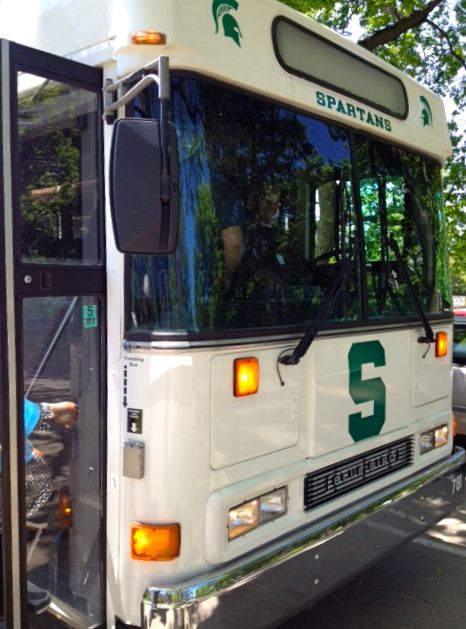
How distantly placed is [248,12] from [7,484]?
6.78 feet

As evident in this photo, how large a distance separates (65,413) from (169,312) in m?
0.59

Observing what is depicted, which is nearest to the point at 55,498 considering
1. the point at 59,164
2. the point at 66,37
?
the point at 59,164

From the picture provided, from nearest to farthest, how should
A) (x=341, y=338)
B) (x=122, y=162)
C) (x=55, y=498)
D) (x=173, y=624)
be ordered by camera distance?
(x=122, y=162) → (x=173, y=624) → (x=55, y=498) → (x=341, y=338)

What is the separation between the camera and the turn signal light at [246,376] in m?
2.35

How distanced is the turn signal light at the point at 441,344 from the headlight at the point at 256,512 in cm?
152

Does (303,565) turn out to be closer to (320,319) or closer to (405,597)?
(320,319)

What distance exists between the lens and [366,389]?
302cm

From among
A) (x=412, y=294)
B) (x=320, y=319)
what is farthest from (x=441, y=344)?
(x=320, y=319)

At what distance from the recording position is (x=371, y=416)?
308 cm

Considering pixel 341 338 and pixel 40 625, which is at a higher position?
pixel 341 338

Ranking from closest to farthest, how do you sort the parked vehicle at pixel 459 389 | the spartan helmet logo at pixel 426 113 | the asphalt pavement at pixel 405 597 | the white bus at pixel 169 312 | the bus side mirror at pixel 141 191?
the bus side mirror at pixel 141 191
the white bus at pixel 169 312
the asphalt pavement at pixel 405 597
the spartan helmet logo at pixel 426 113
the parked vehicle at pixel 459 389

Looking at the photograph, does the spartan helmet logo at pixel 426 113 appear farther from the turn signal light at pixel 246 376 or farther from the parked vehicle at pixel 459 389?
the parked vehicle at pixel 459 389

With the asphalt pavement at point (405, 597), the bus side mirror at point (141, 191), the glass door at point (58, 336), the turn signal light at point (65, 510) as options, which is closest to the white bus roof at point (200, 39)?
the glass door at point (58, 336)

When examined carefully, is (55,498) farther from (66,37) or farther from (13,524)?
(66,37)
